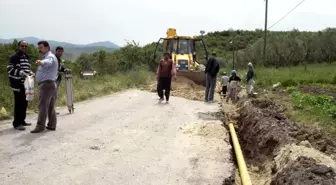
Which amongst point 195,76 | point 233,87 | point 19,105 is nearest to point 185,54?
point 195,76

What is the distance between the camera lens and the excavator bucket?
19.0 m

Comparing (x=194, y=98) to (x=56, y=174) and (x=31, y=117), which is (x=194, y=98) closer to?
(x=31, y=117)

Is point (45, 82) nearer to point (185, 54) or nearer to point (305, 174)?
point (305, 174)

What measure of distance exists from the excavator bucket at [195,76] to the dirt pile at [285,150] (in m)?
8.01

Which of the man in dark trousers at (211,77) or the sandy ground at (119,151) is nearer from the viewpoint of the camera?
the sandy ground at (119,151)

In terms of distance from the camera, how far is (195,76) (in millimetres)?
19172

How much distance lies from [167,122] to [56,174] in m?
4.47

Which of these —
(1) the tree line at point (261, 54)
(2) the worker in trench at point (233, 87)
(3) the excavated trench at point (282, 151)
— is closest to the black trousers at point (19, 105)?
(3) the excavated trench at point (282, 151)

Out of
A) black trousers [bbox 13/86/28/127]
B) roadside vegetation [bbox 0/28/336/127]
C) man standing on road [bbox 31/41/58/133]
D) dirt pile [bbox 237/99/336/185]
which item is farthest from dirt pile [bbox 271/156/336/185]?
black trousers [bbox 13/86/28/127]

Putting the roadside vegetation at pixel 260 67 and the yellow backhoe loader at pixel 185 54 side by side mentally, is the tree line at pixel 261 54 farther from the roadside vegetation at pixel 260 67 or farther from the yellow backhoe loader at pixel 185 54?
the yellow backhoe loader at pixel 185 54

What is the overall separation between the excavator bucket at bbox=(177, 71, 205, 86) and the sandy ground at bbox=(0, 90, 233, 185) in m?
8.74

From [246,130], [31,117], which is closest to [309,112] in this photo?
[246,130]

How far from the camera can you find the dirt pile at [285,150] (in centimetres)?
484

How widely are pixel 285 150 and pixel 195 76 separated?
1293 centimetres
